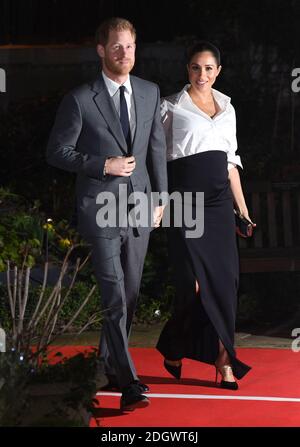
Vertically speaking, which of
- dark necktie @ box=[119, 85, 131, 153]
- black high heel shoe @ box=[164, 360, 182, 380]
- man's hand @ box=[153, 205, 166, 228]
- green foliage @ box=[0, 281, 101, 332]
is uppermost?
dark necktie @ box=[119, 85, 131, 153]

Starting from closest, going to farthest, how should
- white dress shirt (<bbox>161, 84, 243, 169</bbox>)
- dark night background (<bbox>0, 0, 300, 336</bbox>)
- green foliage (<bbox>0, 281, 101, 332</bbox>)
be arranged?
white dress shirt (<bbox>161, 84, 243, 169</bbox>)
green foliage (<bbox>0, 281, 101, 332</bbox>)
dark night background (<bbox>0, 0, 300, 336</bbox>)

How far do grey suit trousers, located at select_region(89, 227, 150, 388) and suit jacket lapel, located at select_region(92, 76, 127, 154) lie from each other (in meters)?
0.47

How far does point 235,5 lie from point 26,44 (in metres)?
2.43

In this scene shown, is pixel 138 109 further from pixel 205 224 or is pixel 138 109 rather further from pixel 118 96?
pixel 205 224

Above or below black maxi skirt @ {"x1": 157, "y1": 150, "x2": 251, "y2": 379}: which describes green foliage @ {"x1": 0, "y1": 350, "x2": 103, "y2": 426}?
below

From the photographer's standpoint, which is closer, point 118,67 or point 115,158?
point 115,158

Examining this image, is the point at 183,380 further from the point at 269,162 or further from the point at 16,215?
the point at 269,162

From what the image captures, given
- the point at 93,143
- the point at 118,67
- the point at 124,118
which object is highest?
the point at 118,67

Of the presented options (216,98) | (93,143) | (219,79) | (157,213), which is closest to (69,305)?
(216,98)

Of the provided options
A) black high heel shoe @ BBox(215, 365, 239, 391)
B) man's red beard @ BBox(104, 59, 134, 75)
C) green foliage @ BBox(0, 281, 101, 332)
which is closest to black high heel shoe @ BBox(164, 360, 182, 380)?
black high heel shoe @ BBox(215, 365, 239, 391)

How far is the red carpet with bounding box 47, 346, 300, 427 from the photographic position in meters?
6.11

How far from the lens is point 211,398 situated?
6707 mm

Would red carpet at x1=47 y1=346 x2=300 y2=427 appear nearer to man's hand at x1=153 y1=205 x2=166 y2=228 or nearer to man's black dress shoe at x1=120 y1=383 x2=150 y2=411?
man's black dress shoe at x1=120 y1=383 x2=150 y2=411

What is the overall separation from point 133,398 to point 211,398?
0.70 metres
